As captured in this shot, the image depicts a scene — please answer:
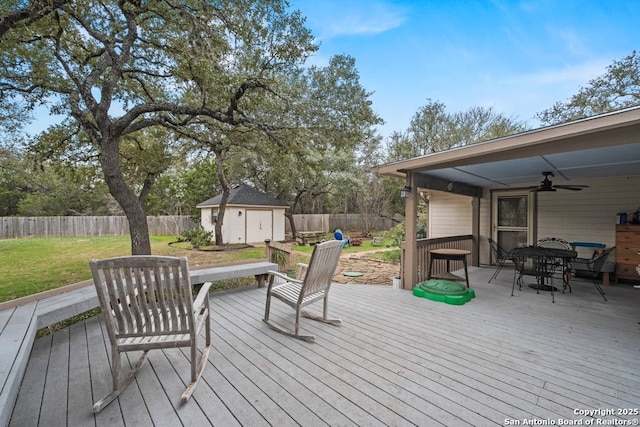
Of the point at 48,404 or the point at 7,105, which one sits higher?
the point at 7,105

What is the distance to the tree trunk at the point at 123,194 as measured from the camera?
5.50 meters

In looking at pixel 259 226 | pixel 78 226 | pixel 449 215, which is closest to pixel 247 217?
pixel 259 226

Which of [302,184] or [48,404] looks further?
[302,184]

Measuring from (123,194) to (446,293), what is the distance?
6.07m

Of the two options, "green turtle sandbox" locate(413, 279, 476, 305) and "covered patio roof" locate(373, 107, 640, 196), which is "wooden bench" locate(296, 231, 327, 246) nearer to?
"covered patio roof" locate(373, 107, 640, 196)

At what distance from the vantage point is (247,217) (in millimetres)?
14039

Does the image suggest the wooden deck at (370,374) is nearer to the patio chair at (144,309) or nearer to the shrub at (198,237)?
Answer: the patio chair at (144,309)

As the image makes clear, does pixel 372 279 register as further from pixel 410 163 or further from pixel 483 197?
pixel 483 197

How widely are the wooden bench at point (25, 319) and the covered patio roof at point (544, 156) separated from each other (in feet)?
12.6

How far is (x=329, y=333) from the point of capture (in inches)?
121

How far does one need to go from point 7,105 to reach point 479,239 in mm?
11473

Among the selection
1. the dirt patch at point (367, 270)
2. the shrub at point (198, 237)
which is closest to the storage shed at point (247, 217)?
the shrub at point (198, 237)

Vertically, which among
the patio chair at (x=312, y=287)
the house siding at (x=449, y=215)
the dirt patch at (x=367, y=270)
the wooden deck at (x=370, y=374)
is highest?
the house siding at (x=449, y=215)

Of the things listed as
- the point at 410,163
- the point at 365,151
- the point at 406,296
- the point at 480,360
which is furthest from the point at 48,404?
Answer: the point at 365,151
